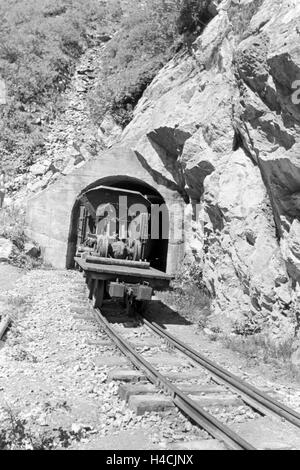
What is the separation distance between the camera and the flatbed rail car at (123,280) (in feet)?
38.9

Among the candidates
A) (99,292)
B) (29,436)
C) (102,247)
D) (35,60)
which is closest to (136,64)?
(35,60)

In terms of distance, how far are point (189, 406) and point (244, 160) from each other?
7999 mm

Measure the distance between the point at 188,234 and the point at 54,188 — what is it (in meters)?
5.67

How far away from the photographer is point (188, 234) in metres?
17.0

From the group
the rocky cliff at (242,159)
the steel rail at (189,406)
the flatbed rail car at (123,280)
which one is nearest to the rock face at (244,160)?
the rocky cliff at (242,159)

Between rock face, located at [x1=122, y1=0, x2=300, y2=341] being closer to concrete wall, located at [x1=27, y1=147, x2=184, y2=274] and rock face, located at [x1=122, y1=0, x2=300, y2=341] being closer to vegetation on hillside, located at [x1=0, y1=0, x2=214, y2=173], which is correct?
concrete wall, located at [x1=27, y1=147, x2=184, y2=274]

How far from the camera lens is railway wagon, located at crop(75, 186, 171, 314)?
12086 millimetres

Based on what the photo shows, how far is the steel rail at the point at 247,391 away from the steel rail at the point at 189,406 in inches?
40.1

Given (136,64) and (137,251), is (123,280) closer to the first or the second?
(137,251)

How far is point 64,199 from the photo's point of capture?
61.0 ft

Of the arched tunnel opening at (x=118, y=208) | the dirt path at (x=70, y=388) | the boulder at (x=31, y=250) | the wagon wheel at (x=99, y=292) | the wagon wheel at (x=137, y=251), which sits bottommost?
the dirt path at (x=70, y=388)

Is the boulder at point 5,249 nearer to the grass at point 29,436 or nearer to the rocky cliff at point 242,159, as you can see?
the rocky cliff at point 242,159

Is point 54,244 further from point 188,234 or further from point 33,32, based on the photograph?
point 33,32
